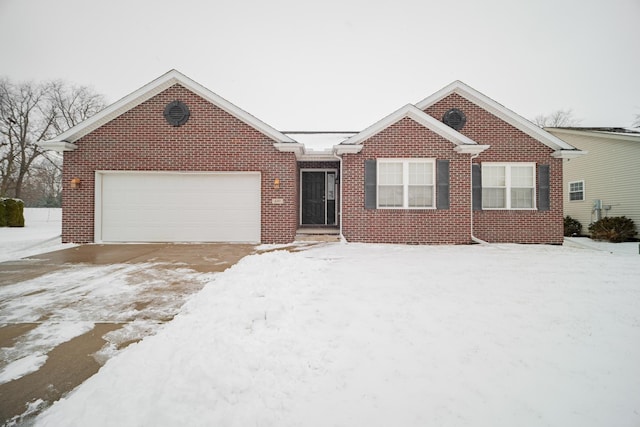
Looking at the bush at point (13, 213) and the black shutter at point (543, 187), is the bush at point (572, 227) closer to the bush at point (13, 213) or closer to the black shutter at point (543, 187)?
the black shutter at point (543, 187)

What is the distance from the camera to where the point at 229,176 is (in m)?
9.55

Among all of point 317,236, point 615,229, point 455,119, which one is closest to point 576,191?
point 615,229

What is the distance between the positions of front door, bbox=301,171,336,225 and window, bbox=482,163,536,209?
589 cm

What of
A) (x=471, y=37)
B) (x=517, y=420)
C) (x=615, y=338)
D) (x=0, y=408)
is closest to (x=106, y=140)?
(x=0, y=408)

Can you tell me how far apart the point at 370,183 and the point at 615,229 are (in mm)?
11227

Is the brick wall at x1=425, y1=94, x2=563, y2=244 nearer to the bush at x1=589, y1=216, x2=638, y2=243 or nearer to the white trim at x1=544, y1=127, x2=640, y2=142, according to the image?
the bush at x1=589, y1=216, x2=638, y2=243

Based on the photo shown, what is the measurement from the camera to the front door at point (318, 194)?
12.6 metres

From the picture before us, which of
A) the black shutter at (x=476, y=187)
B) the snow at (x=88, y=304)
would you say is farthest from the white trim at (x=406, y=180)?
the snow at (x=88, y=304)

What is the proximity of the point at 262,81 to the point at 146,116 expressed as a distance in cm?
8215

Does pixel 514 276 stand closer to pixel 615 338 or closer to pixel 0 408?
pixel 615 338

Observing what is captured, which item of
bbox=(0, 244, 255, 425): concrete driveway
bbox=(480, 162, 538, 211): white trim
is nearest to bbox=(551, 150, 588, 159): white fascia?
bbox=(480, 162, 538, 211): white trim

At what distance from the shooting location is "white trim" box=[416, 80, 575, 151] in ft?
32.3

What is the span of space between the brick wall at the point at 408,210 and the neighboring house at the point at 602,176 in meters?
8.96

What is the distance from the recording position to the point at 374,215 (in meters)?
9.50
